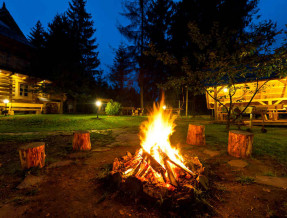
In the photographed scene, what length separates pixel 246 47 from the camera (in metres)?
5.78

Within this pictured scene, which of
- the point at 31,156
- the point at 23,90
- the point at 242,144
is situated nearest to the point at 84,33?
the point at 23,90

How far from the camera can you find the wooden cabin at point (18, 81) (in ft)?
47.8

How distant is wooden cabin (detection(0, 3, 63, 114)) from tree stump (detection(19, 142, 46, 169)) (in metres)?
14.3

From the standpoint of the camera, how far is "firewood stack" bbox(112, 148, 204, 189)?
2.42 meters

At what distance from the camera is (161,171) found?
2.63 metres

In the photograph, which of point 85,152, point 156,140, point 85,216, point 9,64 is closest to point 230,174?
point 156,140

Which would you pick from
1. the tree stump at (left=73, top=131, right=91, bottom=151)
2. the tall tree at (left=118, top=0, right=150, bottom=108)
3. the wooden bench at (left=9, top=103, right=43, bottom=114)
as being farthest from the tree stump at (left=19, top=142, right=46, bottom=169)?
the tall tree at (left=118, top=0, right=150, bottom=108)

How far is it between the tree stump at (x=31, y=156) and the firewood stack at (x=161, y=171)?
68.6 inches

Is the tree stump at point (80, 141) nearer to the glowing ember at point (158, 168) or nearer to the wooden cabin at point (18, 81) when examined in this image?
the glowing ember at point (158, 168)

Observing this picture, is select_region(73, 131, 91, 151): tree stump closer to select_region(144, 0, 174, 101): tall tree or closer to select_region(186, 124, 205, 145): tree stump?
select_region(186, 124, 205, 145): tree stump

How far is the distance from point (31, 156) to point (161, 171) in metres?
2.74

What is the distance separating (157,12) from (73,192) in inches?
861

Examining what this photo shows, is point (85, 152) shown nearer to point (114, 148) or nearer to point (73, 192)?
point (114, 148)

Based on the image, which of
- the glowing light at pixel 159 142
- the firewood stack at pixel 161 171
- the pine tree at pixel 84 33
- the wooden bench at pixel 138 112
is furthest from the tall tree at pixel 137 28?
the firewood stack at pixel 161 171
